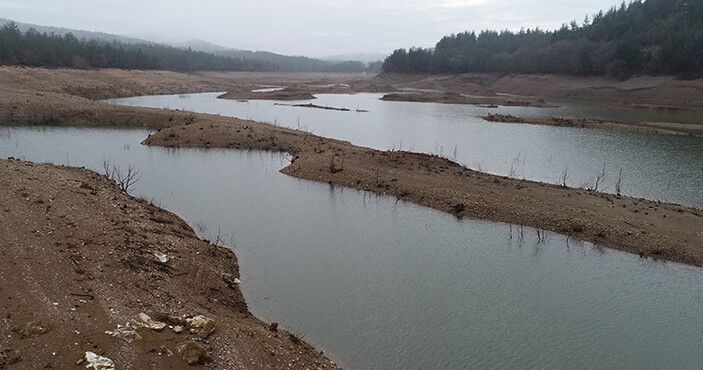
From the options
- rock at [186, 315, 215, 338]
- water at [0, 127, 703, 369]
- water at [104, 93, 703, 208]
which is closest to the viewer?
rock at [186, 315, 215, 338]

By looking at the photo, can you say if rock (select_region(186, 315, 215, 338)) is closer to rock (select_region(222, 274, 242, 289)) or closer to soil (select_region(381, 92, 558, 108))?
rock (select_region(222, 274, 242, 289))

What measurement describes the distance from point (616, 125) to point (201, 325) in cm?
4620

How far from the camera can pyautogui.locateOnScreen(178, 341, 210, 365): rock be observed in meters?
8.21

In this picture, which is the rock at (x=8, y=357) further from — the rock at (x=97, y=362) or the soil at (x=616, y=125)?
Result: the soil at (x=616, y=125)

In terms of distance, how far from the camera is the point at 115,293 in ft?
32.6

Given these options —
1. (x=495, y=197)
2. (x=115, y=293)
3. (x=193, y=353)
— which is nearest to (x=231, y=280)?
(x=115, y=293)

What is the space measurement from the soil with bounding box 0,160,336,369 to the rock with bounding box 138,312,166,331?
3 centimetres

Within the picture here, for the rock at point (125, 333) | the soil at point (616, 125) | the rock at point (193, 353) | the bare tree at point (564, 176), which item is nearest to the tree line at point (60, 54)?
the soil at point (616, 125)

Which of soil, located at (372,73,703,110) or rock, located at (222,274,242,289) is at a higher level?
soil, located at (372,73,703,110)

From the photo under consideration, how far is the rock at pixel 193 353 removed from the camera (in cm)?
821

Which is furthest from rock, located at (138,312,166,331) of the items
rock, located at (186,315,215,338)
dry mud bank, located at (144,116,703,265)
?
dry mud bank, located at (144,116,703,265)

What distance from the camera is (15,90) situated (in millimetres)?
44688

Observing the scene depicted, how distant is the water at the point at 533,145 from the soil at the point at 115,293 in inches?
744

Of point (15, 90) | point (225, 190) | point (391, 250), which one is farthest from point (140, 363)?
point (15, 90)
